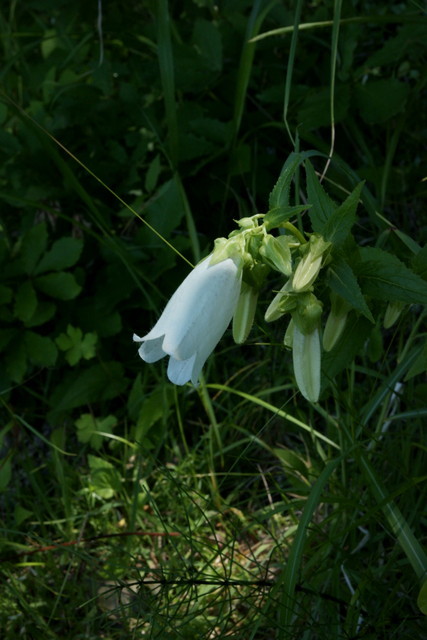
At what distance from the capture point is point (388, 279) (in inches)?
58.0

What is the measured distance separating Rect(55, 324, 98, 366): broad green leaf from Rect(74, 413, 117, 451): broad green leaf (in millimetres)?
179

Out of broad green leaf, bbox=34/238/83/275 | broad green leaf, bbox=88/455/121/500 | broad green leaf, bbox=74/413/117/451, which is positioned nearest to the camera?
broad green leaf, bbox=88/455/121/500

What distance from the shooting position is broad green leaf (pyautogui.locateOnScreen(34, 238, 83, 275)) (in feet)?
8.34

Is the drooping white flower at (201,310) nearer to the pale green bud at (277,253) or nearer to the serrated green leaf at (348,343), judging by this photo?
the pale green bud at (277,253)

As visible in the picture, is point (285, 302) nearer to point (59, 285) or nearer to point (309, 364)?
point (309, 364)

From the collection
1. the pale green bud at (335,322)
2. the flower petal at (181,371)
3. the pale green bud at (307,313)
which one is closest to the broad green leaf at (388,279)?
the pale green bud at (335,322)

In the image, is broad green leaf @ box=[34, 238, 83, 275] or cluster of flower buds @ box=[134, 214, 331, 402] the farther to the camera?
broad green leaf @ box=[34, 238, 83, 275]

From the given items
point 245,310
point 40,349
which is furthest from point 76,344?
point 245,310

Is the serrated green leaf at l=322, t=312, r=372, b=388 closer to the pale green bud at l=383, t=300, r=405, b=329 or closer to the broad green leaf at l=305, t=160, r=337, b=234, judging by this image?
the pale green bud at l=383, t=300, r=405, b=329

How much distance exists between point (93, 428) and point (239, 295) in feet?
3.89

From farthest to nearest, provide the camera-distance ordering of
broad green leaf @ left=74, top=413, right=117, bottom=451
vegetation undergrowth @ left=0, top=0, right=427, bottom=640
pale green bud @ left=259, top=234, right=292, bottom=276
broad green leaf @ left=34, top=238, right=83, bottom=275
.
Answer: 1. broad green leaf @ left=34, top=238, right=83, bottom=275
2. broad green leaf @ left=74, top=413, right=117, bottom=451
3. vegetation undergrowth @ left=0, top=0, right=427, bottom=640
4. pale green bud @ left=259, top=234, right=292, bottom=276

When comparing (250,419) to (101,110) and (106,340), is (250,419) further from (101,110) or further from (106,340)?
(101,110)

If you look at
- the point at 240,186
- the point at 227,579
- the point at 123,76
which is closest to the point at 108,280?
the point at 240,186

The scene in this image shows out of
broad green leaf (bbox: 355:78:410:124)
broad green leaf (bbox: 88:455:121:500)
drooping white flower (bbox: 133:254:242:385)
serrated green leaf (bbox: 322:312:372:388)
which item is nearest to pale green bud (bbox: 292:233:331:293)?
drooping white flower (bbox: 133:254:242:385)
